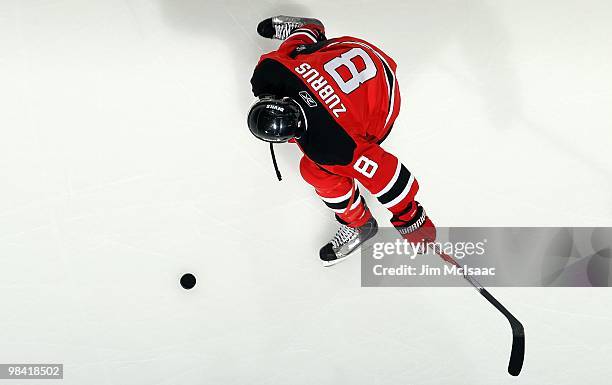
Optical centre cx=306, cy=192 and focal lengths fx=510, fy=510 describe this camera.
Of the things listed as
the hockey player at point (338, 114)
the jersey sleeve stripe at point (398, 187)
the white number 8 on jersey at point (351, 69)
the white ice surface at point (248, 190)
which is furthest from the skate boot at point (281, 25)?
the jersey sleeve stripe at point (398, 187)

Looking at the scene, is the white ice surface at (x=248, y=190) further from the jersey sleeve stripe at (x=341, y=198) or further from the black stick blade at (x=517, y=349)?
the jersey sleeve stripe at (x=341, y=198)

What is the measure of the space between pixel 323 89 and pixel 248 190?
898 mm

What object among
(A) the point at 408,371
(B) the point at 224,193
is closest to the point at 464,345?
(A) the point at 408,371

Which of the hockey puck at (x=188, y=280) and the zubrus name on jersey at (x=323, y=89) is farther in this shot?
the hockey puck at (x=188, y=280)

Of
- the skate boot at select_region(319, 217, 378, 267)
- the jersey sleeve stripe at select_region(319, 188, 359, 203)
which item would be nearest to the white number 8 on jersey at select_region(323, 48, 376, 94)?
the jersey sleeve stripe at select_region(319, 188, 359, 203)

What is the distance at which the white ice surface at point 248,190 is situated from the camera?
2.42 meters

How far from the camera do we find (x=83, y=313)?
2.47 metres

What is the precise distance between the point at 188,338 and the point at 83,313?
0.52 metres

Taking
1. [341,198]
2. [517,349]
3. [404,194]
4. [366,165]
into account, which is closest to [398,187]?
[404,194]

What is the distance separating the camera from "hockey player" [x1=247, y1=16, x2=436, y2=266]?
5.48ft

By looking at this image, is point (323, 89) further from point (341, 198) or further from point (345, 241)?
point (345, 241)

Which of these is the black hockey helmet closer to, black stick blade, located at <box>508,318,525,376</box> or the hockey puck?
the hockey puck

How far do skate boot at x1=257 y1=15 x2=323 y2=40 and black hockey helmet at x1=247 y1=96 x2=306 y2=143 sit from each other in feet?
2.58

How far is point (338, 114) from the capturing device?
1.68m
